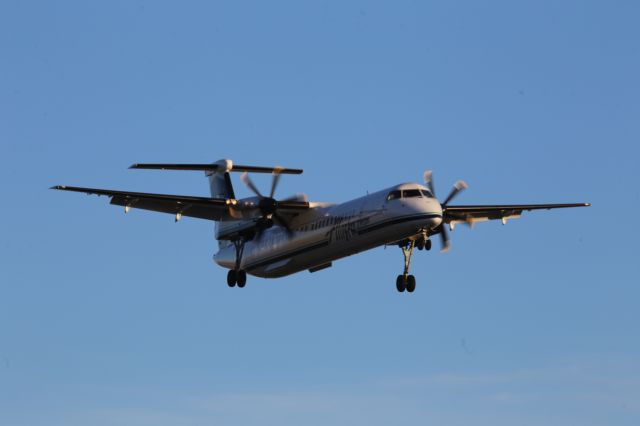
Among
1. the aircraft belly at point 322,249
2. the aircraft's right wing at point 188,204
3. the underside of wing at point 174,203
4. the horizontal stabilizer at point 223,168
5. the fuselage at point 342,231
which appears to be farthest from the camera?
the horizontal stabilizer at point 223,168

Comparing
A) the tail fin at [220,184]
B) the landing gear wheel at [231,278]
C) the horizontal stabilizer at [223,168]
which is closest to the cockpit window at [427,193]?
the horizontal stabilizer at [223,168]

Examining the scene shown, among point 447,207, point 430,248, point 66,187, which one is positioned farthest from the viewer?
point 447,207

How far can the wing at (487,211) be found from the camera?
51719 millimetres

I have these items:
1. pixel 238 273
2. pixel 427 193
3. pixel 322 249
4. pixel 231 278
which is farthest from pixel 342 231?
pixel 231 278

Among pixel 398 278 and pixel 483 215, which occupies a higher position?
pixel 483 215

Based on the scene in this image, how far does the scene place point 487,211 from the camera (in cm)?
5297

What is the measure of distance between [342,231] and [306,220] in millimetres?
2603

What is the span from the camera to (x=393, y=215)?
1799 inches

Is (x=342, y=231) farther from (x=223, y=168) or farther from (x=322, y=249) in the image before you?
(x=223, y=168)

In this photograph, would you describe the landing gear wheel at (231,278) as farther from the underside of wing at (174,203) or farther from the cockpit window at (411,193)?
the cockpit window at (411,193)

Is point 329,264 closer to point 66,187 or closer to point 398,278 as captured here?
point 398,278

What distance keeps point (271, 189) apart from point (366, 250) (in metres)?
5.26

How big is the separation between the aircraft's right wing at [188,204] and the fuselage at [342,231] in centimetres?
136

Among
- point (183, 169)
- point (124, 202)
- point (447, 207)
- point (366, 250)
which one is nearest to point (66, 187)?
point (124, 202)
